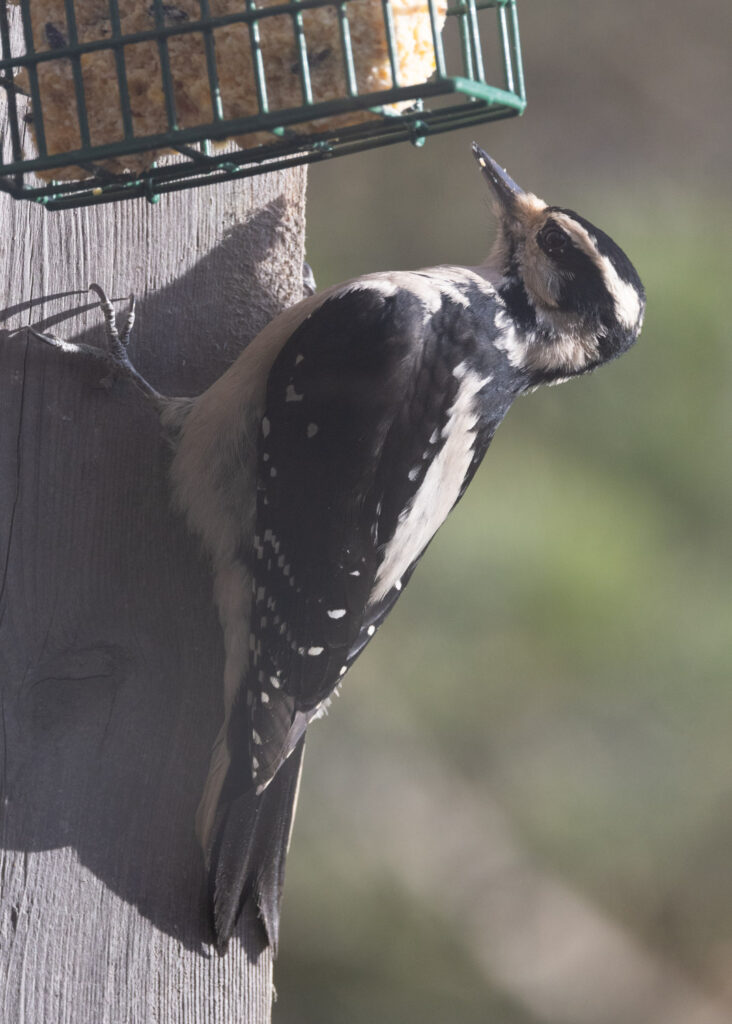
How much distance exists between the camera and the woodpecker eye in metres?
2.63

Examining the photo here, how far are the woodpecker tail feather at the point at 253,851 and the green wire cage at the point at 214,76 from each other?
1.17 m

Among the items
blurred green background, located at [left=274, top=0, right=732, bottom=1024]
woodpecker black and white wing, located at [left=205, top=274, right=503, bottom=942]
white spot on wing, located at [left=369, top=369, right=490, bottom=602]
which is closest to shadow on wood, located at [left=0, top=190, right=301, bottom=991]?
woodpecker black and white wing, located at [left=205, top=274, right=503, bottom=942]

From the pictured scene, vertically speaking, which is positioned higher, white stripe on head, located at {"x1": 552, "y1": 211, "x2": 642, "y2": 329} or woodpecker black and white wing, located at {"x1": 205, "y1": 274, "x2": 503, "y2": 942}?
white stripe on head, located at {"x1": 552, "y1": 211, "x2": 642, "y2": 329}

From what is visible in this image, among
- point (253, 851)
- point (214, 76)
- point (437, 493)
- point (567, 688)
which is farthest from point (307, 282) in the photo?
point (567, 688)

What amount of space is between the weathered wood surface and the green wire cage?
441 mm

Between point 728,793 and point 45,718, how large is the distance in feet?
10.5

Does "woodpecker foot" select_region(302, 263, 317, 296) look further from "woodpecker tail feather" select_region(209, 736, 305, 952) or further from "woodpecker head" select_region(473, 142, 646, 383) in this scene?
"woodpecker tail feather" select_region(209, 736, 305, 952)

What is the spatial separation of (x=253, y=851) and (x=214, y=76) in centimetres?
142

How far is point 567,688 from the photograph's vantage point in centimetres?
450

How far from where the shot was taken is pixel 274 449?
2.26 meters

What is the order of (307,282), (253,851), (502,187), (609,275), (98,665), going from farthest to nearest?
(307,282) → (502,187) → (609,275) → (253,851) → (98,665)

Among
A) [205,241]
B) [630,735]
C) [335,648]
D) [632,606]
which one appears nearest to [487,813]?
[630,735]

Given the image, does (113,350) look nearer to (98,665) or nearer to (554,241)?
(98,665)

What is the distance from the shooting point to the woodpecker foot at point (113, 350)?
2.26 m
